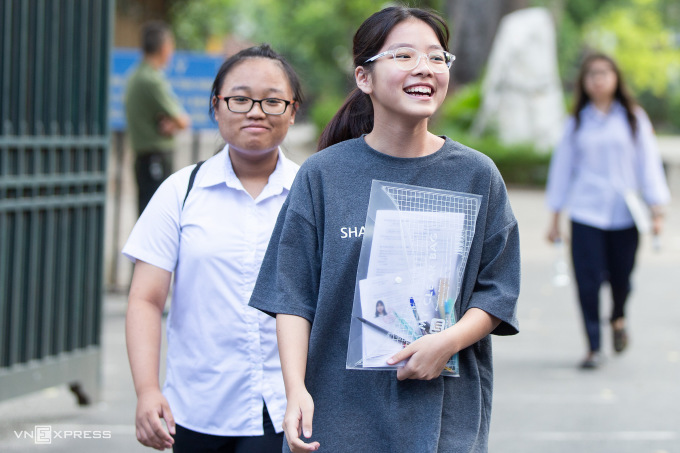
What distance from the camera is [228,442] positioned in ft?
10.1

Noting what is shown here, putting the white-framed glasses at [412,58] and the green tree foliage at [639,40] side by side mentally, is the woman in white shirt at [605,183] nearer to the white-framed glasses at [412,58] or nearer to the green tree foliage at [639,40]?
the white-framed glasses at [412,58]

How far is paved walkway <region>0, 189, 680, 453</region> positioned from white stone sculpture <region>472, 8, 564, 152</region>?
13.1m

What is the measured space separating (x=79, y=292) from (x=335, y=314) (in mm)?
3628

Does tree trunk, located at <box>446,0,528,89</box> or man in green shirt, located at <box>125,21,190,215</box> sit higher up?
tree trunk, located at <box>446,0,528,89</box>

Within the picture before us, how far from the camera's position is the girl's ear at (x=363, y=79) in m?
2.54

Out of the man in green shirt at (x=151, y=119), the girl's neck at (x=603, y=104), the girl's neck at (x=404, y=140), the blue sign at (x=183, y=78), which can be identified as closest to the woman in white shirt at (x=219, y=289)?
the girl's neck at (x=404, y=140)

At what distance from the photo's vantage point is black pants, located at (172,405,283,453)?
3.02 meters

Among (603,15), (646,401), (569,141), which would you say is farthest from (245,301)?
(603,15)

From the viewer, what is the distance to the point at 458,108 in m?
24.7

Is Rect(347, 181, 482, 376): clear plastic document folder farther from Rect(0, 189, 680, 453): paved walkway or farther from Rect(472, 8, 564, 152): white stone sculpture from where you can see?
Rect(472, 8, 564, 152): white stone sculpture

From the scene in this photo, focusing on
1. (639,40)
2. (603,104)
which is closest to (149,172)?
(603,104)

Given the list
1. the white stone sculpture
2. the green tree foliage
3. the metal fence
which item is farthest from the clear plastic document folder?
the green tree foliage

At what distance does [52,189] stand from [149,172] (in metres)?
3.20

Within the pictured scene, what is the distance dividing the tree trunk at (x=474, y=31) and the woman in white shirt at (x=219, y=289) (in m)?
24.4
